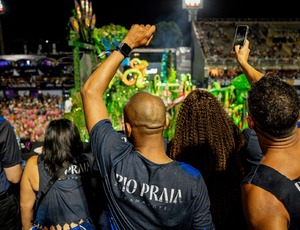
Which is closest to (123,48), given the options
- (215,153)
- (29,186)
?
(215,153)

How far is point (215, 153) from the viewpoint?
1.85 metres

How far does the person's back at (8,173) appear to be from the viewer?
7.98 feet

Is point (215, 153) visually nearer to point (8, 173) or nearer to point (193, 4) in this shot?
point (8, 173)

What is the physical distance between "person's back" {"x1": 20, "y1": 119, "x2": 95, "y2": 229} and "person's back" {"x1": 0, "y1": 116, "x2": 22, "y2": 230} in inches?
12.3

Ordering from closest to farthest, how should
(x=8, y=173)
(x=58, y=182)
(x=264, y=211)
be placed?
(x=264, y=211), (x=58, y=182), (x=8, y=173)

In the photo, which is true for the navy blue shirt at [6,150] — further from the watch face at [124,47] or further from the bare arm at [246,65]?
the bare arm at [246,65]

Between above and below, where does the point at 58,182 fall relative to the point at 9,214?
above

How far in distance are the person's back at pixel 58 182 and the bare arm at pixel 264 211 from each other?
1352 millimetres

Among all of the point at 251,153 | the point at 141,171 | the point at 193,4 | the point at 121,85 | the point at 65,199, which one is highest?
the point at 193,4

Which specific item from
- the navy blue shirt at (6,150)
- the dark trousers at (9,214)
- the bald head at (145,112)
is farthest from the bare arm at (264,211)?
the dark trousers at (9,214)

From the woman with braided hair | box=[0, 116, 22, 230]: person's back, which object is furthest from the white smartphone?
box=[0, 116, 22, 230]: person's back

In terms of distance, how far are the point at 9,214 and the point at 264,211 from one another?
2.19 meters

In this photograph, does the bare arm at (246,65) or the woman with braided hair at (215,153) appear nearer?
the woman with braided hair at (215,153)

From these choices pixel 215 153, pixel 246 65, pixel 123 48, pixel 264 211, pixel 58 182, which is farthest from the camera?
pixel 246 65
